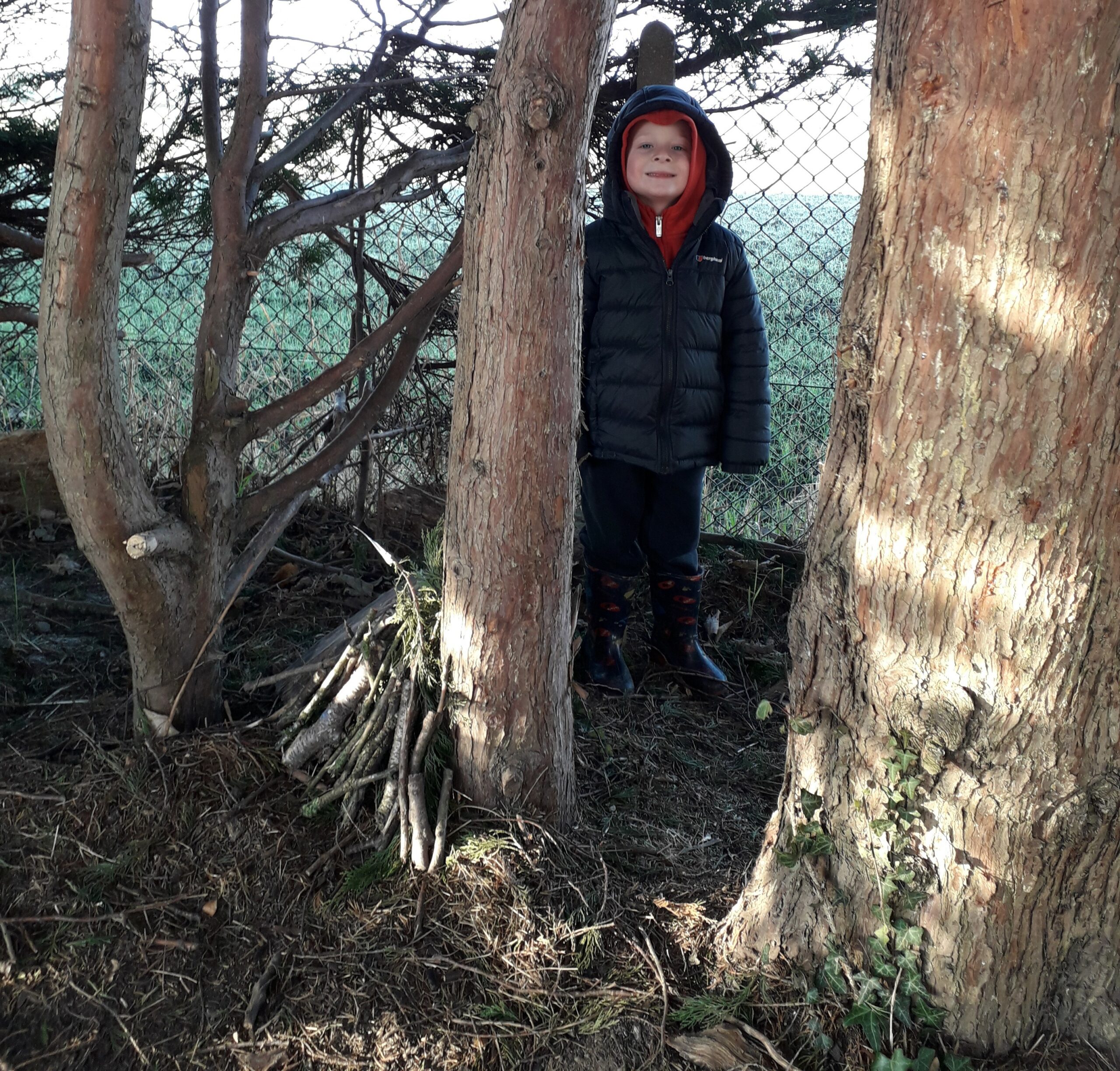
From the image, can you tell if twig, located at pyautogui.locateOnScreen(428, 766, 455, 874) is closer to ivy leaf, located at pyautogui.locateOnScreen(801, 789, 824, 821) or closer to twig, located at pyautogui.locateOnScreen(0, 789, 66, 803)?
ivy leaf, located at pyautogui.locateOnScreen(801, 789, 824, 821)

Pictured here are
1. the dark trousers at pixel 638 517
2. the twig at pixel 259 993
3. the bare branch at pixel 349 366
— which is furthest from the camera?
the dark trousers at pixel 638 517

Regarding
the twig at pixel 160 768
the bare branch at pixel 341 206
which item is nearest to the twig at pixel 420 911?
the twig at pixel 160 768

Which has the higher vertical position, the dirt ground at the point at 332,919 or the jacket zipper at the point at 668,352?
the jacket zipper at the point at 668,352

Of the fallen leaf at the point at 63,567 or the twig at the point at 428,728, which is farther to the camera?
the fallen leaf at the point at 63,567

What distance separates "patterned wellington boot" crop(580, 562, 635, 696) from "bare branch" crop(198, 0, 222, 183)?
66.6 inches

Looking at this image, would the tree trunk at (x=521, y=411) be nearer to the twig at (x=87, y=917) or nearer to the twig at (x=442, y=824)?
the twig at (x=442, y=824)

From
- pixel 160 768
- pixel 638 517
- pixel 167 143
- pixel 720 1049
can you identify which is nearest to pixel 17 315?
pixel 167 143

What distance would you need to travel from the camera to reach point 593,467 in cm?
312

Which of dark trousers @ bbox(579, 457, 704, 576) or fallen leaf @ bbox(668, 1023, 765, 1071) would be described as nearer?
fallen leaf @ bbox(668, 1023, 765, 1071)

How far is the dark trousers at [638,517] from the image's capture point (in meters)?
3.10

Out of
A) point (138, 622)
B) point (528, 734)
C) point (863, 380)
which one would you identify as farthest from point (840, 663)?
point (138, 622)

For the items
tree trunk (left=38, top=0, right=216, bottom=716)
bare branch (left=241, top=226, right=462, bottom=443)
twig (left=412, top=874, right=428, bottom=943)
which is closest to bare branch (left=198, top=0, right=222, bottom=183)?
tree trunk (left=38, top=0, right=216, bottom=716)

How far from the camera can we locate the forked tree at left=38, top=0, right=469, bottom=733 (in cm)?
208

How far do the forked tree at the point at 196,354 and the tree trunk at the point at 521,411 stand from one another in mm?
625
